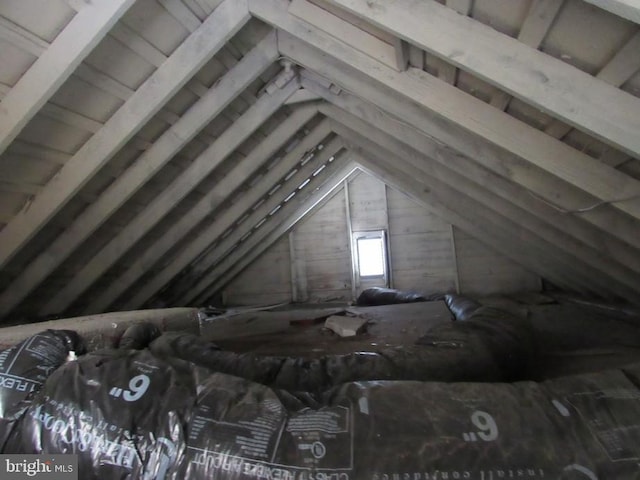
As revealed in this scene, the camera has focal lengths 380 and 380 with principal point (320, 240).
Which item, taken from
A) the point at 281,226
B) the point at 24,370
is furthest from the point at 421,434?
the point at 281,226

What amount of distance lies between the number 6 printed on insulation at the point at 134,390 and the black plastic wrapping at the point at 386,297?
480 centimetres

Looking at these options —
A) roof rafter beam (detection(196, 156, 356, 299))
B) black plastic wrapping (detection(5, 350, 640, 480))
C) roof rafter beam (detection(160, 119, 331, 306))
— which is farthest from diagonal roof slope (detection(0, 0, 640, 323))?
roof rafter beam (detection(196, 156, 356, 299))

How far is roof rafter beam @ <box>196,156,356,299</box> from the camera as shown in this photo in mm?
5507

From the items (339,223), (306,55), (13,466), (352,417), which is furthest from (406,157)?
(339,223)

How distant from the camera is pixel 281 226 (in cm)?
628

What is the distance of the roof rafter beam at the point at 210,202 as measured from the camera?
337 cm

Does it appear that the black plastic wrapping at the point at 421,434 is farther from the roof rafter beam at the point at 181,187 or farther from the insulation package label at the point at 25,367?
the roof rafter beam at the point at 181,187

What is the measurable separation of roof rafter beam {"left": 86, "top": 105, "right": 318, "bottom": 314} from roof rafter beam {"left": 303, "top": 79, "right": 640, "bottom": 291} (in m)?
0.53

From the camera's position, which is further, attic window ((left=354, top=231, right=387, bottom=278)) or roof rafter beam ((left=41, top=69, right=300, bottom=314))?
attic window ((left=354, top=231, right=387, bottom=278))

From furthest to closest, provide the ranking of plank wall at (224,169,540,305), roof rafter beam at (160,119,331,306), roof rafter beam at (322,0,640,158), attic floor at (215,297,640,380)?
plank wall at (224,169,540,305) < roof rafter beam at (160,119,331,306) < attic floor at (215,297,640,380) < roof rafter beam at (322,0,640,158)

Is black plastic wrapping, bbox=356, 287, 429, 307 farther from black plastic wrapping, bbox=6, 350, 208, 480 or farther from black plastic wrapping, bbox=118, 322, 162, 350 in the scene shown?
black plastic wrapping, bbox=6, 350, 208, 480

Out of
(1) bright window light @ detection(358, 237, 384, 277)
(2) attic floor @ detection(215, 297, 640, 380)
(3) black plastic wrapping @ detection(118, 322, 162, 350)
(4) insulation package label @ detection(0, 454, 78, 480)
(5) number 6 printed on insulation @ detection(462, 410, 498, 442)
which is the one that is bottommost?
(2) attic floor @ detection(215, 297, 640, 380)

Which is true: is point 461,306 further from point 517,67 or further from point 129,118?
point 129,118

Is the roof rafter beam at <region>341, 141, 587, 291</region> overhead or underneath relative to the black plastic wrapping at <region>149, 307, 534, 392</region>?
overhead
